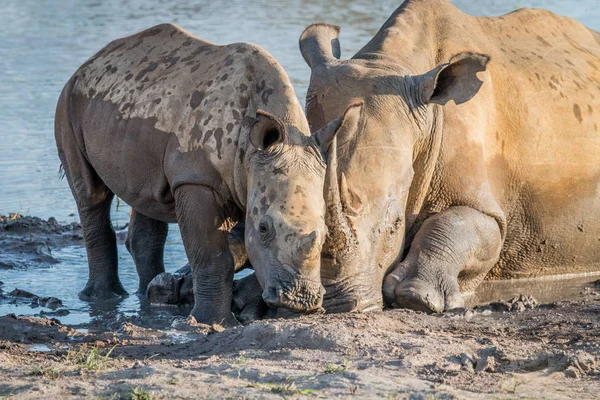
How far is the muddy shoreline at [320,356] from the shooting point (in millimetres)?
6238

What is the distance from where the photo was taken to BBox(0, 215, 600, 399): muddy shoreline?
6238mm

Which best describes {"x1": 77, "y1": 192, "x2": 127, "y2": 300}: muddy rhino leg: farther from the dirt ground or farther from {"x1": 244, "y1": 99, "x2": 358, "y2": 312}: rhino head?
{"x1": 244, "y1": 99, "x2": 358, "y2": 312}: rhino head

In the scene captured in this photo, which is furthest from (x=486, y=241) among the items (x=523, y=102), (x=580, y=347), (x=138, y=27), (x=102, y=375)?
(x=138, y=27)

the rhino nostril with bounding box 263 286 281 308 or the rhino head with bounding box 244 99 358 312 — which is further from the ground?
the rhino head with bounding box 244 99 358 312

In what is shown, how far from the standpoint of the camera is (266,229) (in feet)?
26.4

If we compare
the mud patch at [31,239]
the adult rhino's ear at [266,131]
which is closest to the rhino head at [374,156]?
the adult rhino's ear at [266,131]

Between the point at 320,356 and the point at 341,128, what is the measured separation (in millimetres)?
2206

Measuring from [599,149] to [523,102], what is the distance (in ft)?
2.87

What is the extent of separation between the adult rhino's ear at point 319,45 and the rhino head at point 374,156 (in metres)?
0.03

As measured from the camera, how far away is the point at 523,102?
10305mm

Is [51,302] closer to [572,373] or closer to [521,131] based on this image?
[521,131]

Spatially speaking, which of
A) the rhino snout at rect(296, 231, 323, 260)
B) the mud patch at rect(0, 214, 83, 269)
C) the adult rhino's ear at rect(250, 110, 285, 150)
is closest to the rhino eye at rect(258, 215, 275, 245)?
the rhino snout at rect(296, 231, 323, 260)

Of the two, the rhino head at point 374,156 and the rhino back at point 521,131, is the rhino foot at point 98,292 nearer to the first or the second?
the rhino head at point 374,156

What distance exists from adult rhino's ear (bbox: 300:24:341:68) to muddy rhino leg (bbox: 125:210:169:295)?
1863 mm
